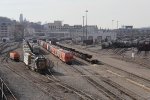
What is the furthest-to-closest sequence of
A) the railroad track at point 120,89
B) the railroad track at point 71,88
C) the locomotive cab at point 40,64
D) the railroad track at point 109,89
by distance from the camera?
the locomotive cab at point 40,64, the railroad track at point 120,89, the railroad track at point 109,89, the railroad track at point 71,88

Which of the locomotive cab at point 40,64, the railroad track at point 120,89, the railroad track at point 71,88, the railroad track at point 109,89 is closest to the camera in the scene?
the railroad track at point 71,88

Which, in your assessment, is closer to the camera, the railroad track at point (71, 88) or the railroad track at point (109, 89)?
the railroad track at point (71, 88)

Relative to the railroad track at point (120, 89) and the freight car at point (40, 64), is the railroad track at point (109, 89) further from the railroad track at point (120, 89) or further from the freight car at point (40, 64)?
the freight car at point (40, 64)

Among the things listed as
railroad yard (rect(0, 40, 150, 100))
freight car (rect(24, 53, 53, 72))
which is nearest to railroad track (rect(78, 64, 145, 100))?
railroad yard (rect(0, 40, 150, 100))

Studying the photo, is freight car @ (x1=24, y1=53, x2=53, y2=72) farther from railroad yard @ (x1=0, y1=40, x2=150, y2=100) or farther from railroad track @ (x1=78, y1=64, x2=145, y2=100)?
railroad track @ (x1=78, y1=64, x2=145, y2=100)

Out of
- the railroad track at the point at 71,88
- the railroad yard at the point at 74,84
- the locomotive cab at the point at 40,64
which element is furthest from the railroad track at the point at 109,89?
the locomotive cab at the point at 40,64

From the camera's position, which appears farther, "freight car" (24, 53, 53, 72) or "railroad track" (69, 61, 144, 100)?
"freight car" (24, 53, 53, 72)

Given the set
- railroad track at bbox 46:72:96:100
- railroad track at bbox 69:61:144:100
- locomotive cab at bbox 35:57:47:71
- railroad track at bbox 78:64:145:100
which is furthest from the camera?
locomotive cab at bbox 35:57:47:71

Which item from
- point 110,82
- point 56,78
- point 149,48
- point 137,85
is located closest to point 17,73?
point 56,78

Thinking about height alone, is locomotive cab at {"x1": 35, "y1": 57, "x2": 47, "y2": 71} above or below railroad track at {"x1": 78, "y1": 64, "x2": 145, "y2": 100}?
above

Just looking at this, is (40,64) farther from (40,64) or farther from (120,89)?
(120,89)

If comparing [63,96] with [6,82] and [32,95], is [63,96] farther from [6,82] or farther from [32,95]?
[6,82]

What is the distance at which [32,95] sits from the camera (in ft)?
106

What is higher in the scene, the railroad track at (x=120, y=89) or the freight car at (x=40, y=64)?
the freight car at (x=40, y=64)
